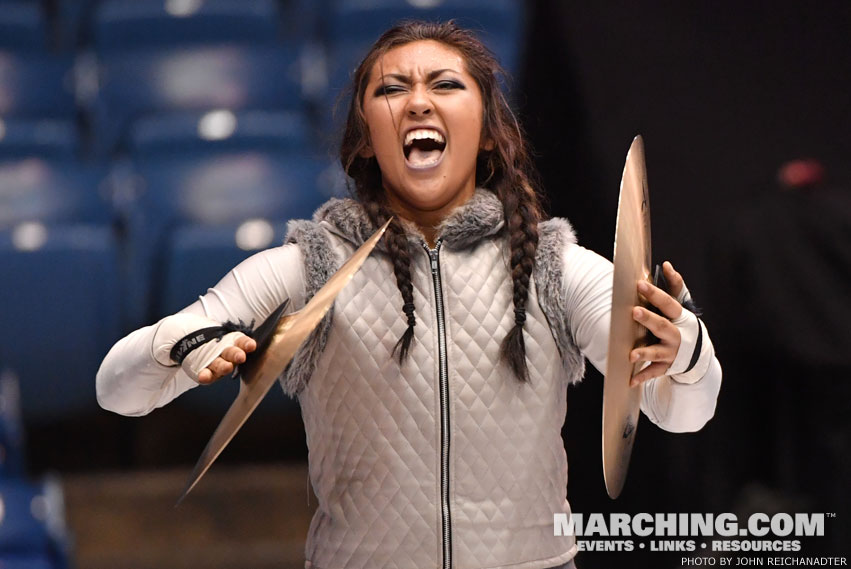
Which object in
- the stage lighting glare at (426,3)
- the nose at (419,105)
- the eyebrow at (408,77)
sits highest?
the stage lighting glare at (426,3)

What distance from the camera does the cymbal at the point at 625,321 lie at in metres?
1.08

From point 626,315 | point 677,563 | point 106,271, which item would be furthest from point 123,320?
point 626,315

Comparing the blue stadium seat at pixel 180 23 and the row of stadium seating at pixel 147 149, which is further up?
the blue stadium seat at pixel 180 23

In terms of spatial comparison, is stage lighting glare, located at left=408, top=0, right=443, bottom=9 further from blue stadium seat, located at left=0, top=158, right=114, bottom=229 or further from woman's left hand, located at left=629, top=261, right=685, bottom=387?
woman's left hand, located at left=629, top=261, right=685, bottom=387

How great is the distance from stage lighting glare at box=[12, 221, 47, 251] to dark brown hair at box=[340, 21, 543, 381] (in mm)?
1049

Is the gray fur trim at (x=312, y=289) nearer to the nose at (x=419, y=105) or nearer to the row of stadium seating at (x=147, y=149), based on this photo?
the nose at (x=419, y=105)

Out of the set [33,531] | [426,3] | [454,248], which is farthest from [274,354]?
[426,3]

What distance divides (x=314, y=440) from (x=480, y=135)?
0.42 m

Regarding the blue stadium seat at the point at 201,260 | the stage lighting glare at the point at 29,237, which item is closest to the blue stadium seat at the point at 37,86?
the stage lighting glare at the point at 29,237

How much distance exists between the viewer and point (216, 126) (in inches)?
102

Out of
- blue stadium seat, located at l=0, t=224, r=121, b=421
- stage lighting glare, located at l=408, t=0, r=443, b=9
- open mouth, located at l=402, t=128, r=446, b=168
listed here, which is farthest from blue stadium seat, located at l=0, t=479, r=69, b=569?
stage lighting glare, located at l=408, t=0, r=443, b=9

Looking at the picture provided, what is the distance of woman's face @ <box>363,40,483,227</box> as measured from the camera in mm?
1302

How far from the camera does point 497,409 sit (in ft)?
4.07

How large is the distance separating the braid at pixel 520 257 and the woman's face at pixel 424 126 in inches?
2.8
